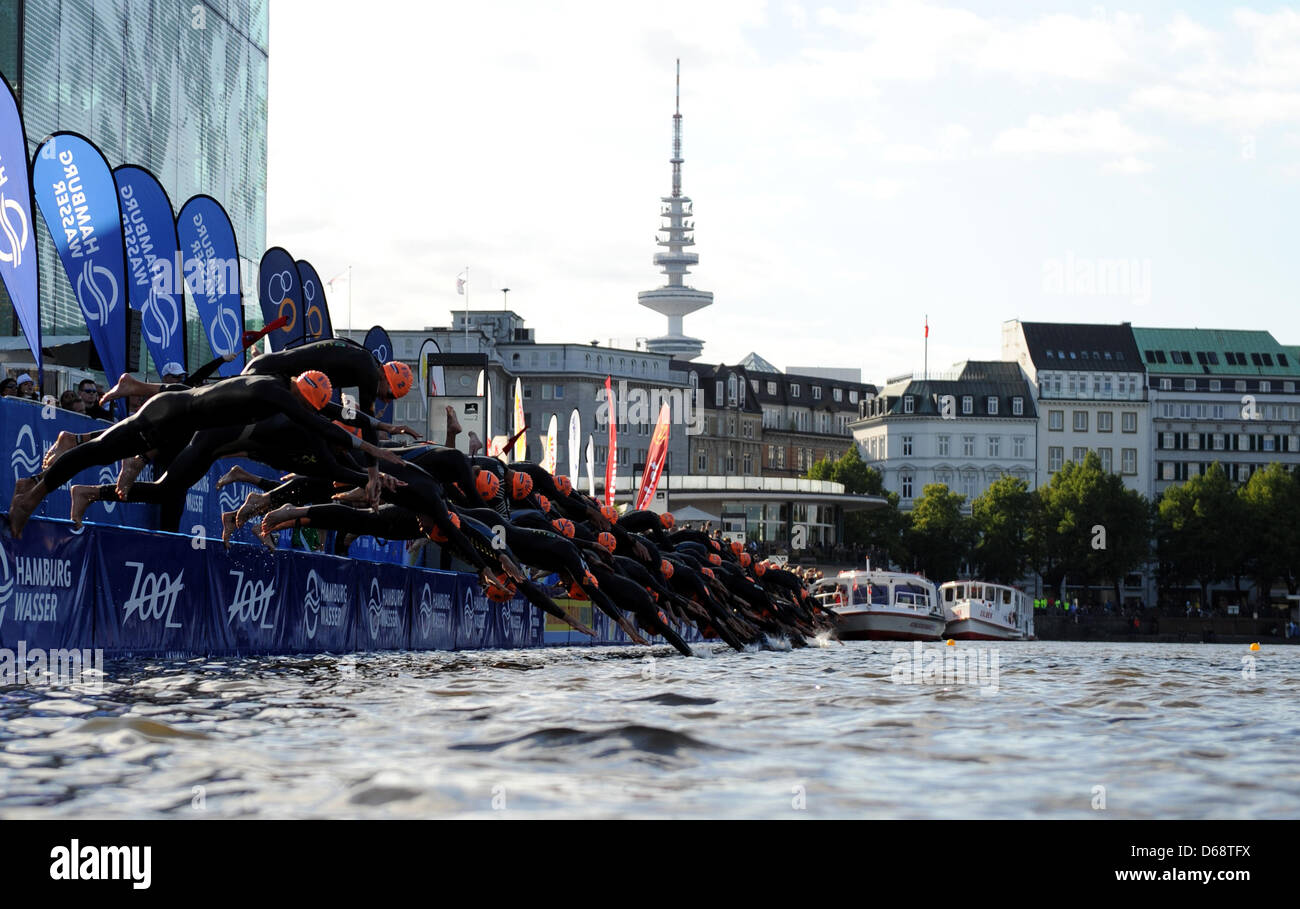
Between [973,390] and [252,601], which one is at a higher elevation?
[973,390]

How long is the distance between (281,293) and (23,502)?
18.3m

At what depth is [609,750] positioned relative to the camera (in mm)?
11219

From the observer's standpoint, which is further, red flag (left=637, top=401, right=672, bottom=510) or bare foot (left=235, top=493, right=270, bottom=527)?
red flag (left=637, top=401, right=672, bottom=510)

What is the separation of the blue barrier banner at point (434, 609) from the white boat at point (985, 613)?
165 feet

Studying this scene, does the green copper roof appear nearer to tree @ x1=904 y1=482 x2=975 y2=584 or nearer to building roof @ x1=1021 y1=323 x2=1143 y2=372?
building roof @ x1=1021 y1=323 x2=1143 y2=372

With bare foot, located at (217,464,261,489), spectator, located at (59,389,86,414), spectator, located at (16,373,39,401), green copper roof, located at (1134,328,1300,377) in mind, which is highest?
green copper roof, located at (1134,328,1300,377)

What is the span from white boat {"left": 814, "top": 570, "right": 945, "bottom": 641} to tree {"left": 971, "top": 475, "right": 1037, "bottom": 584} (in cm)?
4647

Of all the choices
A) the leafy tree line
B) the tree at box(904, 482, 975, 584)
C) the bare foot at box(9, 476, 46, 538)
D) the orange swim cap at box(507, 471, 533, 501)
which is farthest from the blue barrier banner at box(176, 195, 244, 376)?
the tree at box(904, 482, 975, 584)

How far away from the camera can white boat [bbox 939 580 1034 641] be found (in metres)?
78.6

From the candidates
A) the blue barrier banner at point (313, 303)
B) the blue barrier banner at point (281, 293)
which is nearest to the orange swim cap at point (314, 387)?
the blue barrier banner at point (281, 293)

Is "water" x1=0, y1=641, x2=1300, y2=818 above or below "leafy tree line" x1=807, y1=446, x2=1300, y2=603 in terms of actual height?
below

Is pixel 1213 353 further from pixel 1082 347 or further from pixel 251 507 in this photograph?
pixel 251 507

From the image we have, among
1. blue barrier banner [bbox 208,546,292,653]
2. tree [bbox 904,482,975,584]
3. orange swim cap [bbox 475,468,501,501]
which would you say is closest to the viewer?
blue barrier banner [bbox 208,546,292,653]

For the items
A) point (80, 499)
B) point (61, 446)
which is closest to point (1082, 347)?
point (61, 446)
